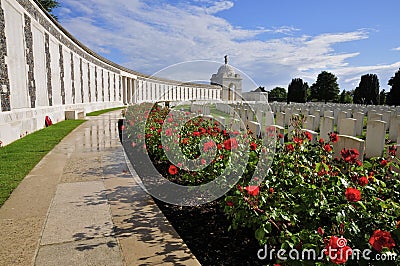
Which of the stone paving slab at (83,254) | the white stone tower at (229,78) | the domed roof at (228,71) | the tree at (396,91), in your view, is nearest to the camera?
the stone paving slab at (83,254)

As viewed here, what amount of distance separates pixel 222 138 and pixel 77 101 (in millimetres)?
17015

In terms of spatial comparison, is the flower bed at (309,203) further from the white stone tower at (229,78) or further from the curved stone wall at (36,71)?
the curved stone wall at (36,71)

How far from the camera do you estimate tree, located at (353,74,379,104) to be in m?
34.7

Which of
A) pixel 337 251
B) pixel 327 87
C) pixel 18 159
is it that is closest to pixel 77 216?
pixel 337 251

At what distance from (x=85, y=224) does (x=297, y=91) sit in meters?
45.3

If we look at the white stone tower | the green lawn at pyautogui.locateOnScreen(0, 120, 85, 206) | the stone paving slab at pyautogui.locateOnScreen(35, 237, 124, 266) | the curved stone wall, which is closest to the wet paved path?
the stone paving slab at pyautogui.locateOnScreen(35, 237, 124, 266)

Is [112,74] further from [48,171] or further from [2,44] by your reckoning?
[48,171]

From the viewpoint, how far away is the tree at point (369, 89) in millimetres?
34688

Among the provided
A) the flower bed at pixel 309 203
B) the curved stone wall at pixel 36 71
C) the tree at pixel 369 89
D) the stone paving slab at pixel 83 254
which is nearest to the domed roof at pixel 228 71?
the curved stone wall at pixel 36 71

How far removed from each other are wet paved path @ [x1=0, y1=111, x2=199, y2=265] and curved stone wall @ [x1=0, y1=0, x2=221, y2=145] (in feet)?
14.3

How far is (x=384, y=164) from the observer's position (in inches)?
99.7

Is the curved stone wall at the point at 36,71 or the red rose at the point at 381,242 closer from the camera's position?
the red rose at the point at 381,242

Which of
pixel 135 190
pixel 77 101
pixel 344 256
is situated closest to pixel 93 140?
pixel 135 190

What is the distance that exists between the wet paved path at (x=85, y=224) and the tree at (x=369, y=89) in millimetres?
37359
